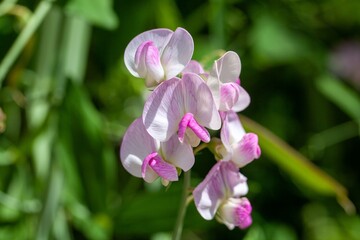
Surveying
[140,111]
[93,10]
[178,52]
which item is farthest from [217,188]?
[140,111]

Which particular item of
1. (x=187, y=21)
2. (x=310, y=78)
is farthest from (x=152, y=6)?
(x=310, y=78)

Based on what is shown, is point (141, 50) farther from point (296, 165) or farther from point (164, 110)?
point (296, 165)

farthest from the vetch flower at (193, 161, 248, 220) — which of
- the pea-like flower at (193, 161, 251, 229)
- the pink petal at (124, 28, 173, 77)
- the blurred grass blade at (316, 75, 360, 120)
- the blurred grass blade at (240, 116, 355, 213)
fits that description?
the blurred grass blade at (316, 75, 360, 120)

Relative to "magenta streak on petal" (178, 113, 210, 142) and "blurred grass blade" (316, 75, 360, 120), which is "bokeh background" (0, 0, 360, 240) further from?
"magenta streak on petal" (178, 113, 210, 142)

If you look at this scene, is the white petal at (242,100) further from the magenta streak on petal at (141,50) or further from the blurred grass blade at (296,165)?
the blurred grass blade at (296,165)

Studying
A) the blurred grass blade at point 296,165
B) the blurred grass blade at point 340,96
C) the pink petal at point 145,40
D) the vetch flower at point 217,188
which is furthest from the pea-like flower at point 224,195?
the blurred grass blade at point 340,96

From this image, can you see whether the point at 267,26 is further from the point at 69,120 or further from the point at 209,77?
the point at 209,77
